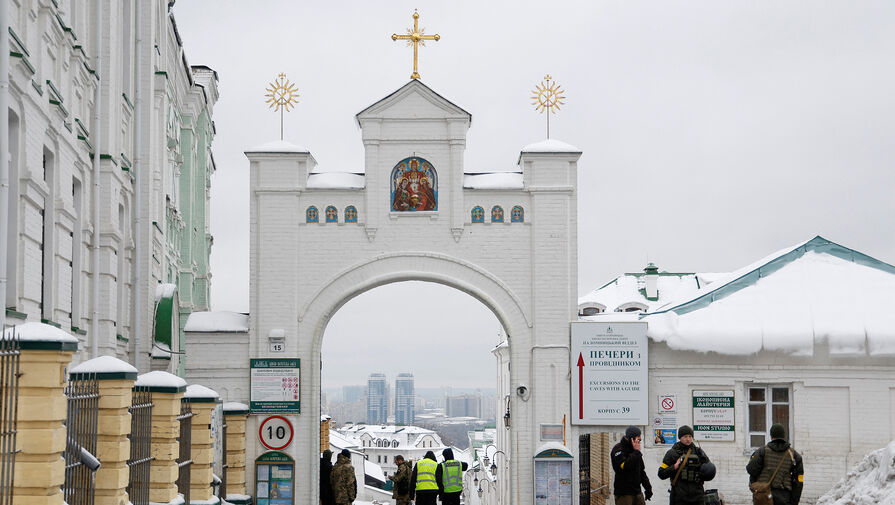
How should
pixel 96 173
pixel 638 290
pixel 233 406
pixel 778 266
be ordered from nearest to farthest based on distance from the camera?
pixel 96 173, pixel 233 406, pixel 778 266, pixel 638 290

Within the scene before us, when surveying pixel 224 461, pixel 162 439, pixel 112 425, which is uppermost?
pixel 112 425

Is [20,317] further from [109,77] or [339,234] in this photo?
[339,234]

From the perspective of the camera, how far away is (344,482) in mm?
22734

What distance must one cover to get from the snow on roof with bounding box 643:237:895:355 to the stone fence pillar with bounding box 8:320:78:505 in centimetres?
1718

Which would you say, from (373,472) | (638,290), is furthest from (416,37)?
(373,472)

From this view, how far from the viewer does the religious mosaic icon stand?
25219 millimetres

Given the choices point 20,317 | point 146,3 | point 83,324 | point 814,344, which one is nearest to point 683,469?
point 20,317

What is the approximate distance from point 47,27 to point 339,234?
1056cm

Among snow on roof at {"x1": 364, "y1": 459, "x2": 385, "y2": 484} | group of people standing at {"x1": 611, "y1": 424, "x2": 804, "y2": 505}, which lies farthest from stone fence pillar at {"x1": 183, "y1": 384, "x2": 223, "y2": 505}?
snow on roof at {"x1": 364, "y1": 459, "x2": 385, "y2": 484}

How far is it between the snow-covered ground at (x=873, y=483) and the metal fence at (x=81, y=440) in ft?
28.9

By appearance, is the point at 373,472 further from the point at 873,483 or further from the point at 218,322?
the point at 873,483

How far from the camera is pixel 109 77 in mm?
19562

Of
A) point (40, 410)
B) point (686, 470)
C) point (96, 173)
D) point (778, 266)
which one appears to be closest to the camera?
point (40, 410)

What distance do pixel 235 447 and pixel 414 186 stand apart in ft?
22.3
